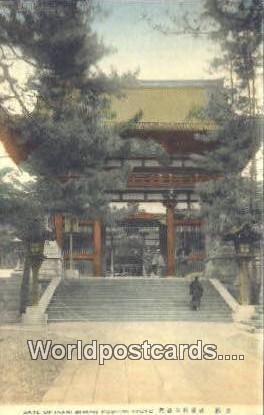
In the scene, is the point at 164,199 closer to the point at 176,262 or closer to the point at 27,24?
the point at 176,262

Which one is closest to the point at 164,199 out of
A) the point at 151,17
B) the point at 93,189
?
the point at 93,189

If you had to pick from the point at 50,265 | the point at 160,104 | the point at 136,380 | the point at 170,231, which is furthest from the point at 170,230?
the point at 136,380

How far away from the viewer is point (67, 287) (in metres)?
12.1

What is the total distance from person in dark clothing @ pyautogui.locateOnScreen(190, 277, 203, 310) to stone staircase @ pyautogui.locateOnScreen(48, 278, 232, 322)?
0.15 metres

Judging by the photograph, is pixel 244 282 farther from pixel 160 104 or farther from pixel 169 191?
pixel 160 104

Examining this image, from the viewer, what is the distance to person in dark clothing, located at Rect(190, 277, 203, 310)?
453 inches

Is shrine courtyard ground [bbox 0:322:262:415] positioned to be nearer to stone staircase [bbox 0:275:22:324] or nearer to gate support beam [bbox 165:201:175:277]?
stone staircase [bbox 0:275:22:324]

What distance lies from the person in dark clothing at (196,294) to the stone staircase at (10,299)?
350 centimetres

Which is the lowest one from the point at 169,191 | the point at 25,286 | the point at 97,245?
the point at 25,286

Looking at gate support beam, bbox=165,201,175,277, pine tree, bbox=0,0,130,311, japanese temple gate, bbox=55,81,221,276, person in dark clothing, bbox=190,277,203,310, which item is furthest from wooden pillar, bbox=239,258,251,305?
gate support beam, bbox=165,201,175,277

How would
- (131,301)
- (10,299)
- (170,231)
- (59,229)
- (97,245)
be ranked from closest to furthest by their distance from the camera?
(131,301), (10,299), (59,229), (97,245), (170,231)

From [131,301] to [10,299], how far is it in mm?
2455

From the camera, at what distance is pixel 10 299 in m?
11.5

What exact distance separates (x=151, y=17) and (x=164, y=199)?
777 cm
